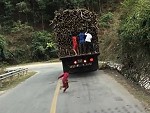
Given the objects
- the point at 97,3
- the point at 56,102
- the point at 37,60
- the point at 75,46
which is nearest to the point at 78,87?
the point at 56,102

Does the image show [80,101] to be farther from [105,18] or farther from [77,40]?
[105,18]

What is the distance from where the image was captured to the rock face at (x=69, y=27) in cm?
2470

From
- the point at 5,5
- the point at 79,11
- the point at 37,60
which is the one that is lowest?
the point at 37,60

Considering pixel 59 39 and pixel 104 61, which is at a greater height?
pixel 59 39

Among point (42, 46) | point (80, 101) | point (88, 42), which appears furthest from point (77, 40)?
point (42, 46)

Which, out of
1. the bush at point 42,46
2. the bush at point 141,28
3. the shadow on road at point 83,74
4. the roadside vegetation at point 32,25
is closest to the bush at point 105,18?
the roadside vegetation at point 32,25

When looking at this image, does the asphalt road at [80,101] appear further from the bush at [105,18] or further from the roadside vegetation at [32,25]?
the bush at [105,18]

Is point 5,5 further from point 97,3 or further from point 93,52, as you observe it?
point 93,52

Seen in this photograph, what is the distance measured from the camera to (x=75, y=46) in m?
24.1

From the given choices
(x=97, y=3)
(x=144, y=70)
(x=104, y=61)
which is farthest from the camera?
(x=97, y=3)

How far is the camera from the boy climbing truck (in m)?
23.9

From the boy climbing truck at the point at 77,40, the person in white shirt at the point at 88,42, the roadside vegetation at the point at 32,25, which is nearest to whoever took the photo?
the boy climbing truck at the point at 77,40

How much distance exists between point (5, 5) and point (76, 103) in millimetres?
53796

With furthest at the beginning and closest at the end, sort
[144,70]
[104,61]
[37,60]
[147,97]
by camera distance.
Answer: [37,60] < [104,61] < [144,70] < [147,97]
